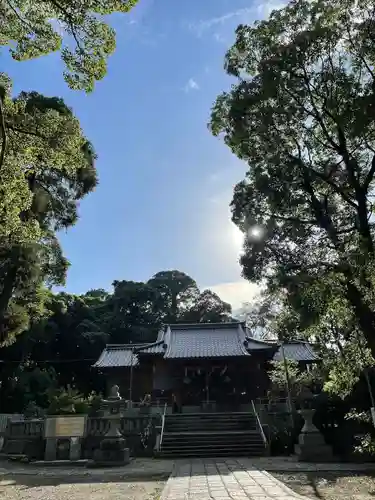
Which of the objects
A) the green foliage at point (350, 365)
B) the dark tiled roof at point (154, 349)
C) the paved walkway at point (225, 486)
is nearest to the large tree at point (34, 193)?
the paved walkway at point (225, 486)

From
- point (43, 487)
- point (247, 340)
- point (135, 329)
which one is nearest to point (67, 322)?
point (135, 329)

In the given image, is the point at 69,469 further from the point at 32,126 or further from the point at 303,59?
the point at 303,59

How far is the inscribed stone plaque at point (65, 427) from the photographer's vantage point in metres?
13.9

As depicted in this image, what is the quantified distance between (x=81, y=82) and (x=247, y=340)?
846 inches

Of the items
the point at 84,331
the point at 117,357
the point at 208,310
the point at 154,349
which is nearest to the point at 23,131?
the point at 154,349

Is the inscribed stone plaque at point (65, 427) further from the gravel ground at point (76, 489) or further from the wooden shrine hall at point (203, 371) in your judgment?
the wooden shrine hall at point (203, 371)

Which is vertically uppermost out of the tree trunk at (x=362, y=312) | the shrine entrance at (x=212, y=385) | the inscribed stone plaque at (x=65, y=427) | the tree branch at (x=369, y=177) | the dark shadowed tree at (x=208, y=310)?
the dark shadowed tree at (x=208, y=310)

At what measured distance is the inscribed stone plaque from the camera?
45.4ft

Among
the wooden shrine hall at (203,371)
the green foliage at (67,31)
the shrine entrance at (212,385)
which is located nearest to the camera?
the green foliage at (67,31)

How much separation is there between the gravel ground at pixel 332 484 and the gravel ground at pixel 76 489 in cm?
263

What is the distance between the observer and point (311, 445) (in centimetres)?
1215

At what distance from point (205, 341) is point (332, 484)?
747 inches

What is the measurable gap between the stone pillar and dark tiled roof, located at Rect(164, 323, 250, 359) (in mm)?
10393

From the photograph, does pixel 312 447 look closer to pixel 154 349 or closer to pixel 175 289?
pixel 154 349
